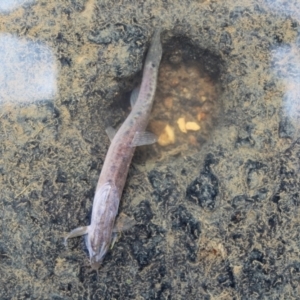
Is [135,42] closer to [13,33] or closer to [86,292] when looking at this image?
[13,33]

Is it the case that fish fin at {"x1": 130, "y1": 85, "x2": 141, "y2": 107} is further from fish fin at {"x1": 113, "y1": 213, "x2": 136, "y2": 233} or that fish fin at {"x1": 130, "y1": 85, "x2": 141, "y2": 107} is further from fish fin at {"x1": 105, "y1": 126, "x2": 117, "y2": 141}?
fish fin at {"x1": 113, "y1": 213, "x2": 136, "y2": 233}

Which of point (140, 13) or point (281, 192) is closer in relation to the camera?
point (281, 192)

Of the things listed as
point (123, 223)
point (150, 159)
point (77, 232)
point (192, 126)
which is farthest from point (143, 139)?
point (77, 232)

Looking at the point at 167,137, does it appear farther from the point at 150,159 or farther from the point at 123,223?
the point at 123,223

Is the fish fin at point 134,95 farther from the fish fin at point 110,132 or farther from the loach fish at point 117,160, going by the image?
the fish fin at point 110,132

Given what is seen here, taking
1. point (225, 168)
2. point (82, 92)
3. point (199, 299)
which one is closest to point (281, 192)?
point (225, 168)

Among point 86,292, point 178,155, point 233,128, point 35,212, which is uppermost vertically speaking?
point 233,128
